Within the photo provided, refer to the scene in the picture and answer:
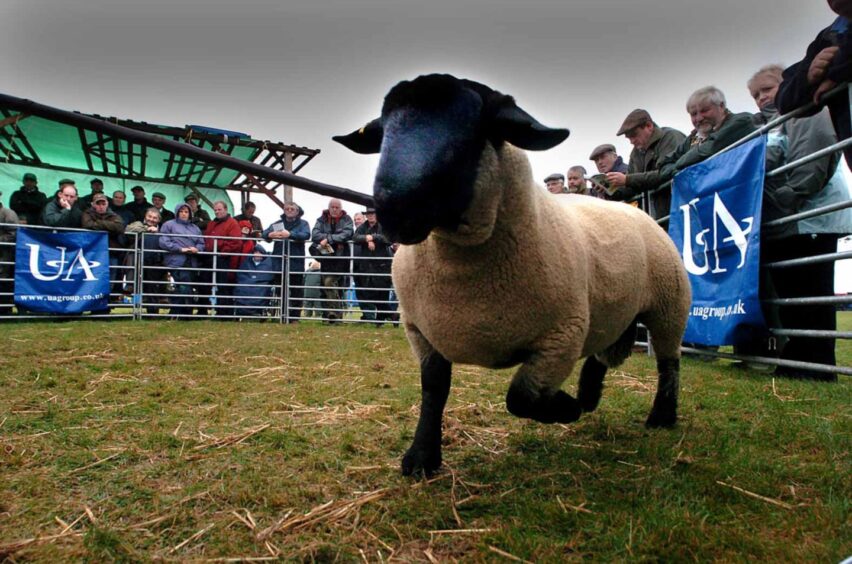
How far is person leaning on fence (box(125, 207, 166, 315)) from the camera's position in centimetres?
841

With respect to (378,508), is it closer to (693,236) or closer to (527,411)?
(527,411)

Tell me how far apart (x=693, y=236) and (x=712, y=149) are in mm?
744

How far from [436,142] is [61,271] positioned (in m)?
8.28

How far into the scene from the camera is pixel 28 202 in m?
8.12

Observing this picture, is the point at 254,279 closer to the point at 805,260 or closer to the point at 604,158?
the point at 604,158

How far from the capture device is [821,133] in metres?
3.81

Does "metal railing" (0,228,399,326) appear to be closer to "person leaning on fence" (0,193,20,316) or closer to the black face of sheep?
"person leaning on fence" (0,193,20,316)

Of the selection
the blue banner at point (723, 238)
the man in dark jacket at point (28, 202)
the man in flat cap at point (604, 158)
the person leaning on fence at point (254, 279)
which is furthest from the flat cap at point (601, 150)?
the man in dark jacket at point (28, 202)

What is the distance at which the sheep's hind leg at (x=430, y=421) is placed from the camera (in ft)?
6.31

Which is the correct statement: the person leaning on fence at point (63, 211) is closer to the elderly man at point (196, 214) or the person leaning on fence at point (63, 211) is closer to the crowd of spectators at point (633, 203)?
the crowd of spectators at point (633, 203)

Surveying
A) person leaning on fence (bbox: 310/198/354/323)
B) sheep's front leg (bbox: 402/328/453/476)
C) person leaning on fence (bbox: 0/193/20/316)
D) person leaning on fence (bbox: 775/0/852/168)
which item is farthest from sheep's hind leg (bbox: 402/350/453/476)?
person leaning on fence (bbox: 0/193/20/316)

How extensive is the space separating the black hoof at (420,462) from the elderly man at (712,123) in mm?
3925

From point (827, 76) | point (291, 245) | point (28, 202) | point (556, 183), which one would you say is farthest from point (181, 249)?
point (827, 76)

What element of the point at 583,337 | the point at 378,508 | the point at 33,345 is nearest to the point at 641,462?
the point at 583,337
